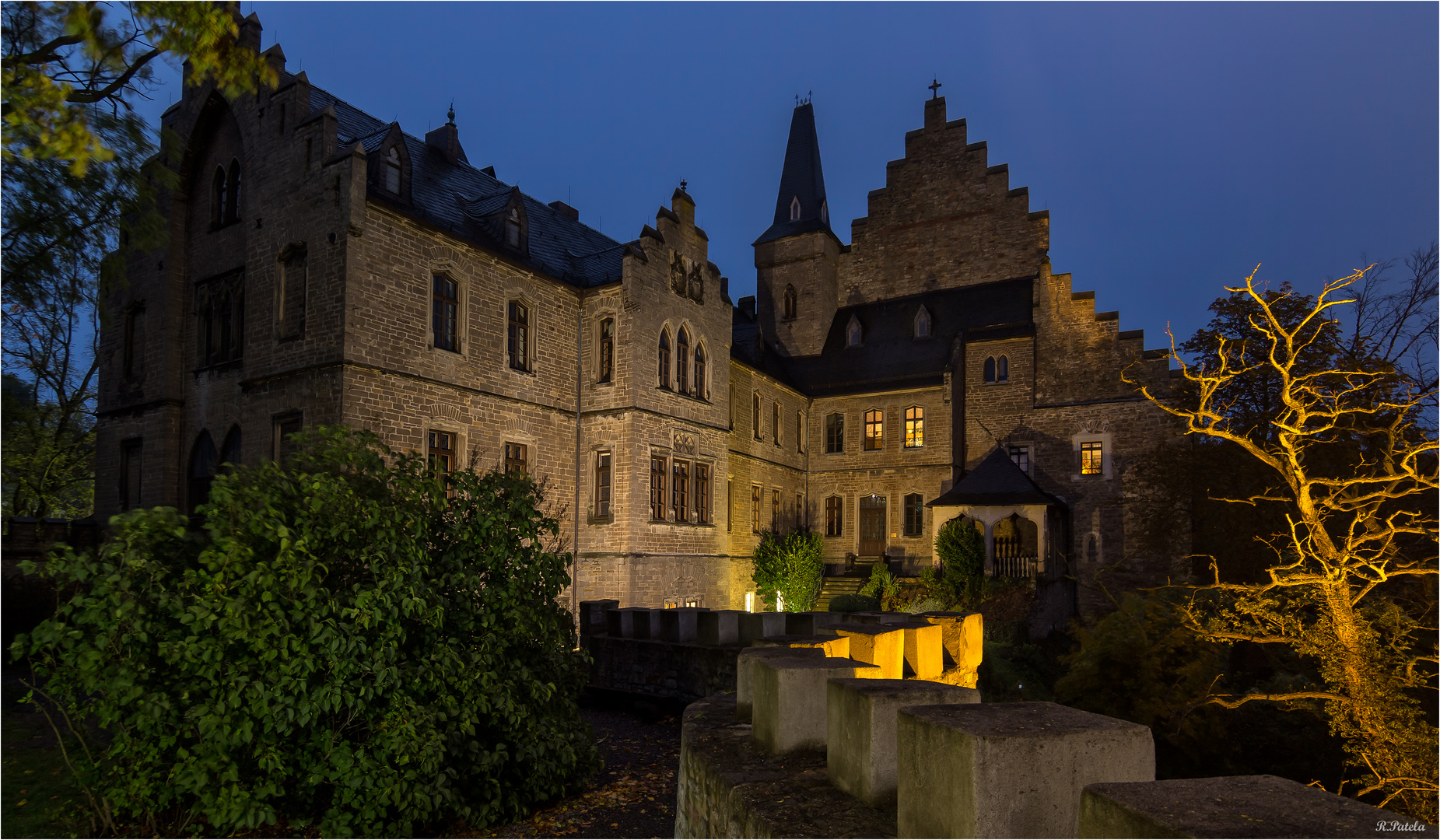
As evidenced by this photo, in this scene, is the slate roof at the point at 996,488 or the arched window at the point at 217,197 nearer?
the arched window at the point at 217,197

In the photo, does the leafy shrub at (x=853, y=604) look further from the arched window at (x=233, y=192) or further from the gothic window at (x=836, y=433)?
the arched window at (x=233, y=192)

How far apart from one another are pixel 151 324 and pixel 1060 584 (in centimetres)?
2465

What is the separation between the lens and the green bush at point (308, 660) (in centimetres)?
695

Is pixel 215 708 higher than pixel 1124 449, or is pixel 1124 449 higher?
pixel 1124 449

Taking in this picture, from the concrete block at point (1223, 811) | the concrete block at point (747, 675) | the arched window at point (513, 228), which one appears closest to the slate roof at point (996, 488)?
the arched window at point (513, 228)

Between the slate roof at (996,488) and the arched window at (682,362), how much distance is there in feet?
28.4

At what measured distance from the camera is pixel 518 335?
67.7 feet

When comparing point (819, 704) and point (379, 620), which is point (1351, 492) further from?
point (379, 620)

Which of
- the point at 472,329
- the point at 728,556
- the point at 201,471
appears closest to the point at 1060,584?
the point at 728,556

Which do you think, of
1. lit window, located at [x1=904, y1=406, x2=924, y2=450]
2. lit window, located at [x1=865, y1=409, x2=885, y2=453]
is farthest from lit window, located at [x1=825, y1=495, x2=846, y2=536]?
lit window, located at [x1=904, y1=406, x2=924, y2=450]

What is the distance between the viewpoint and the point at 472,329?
1930cm

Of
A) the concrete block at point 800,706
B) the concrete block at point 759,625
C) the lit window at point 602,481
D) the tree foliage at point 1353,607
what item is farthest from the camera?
the lit window at point 602,481

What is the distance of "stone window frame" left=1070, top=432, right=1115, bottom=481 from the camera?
2786 cm

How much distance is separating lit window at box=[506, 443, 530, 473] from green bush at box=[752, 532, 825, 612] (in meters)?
9.23
